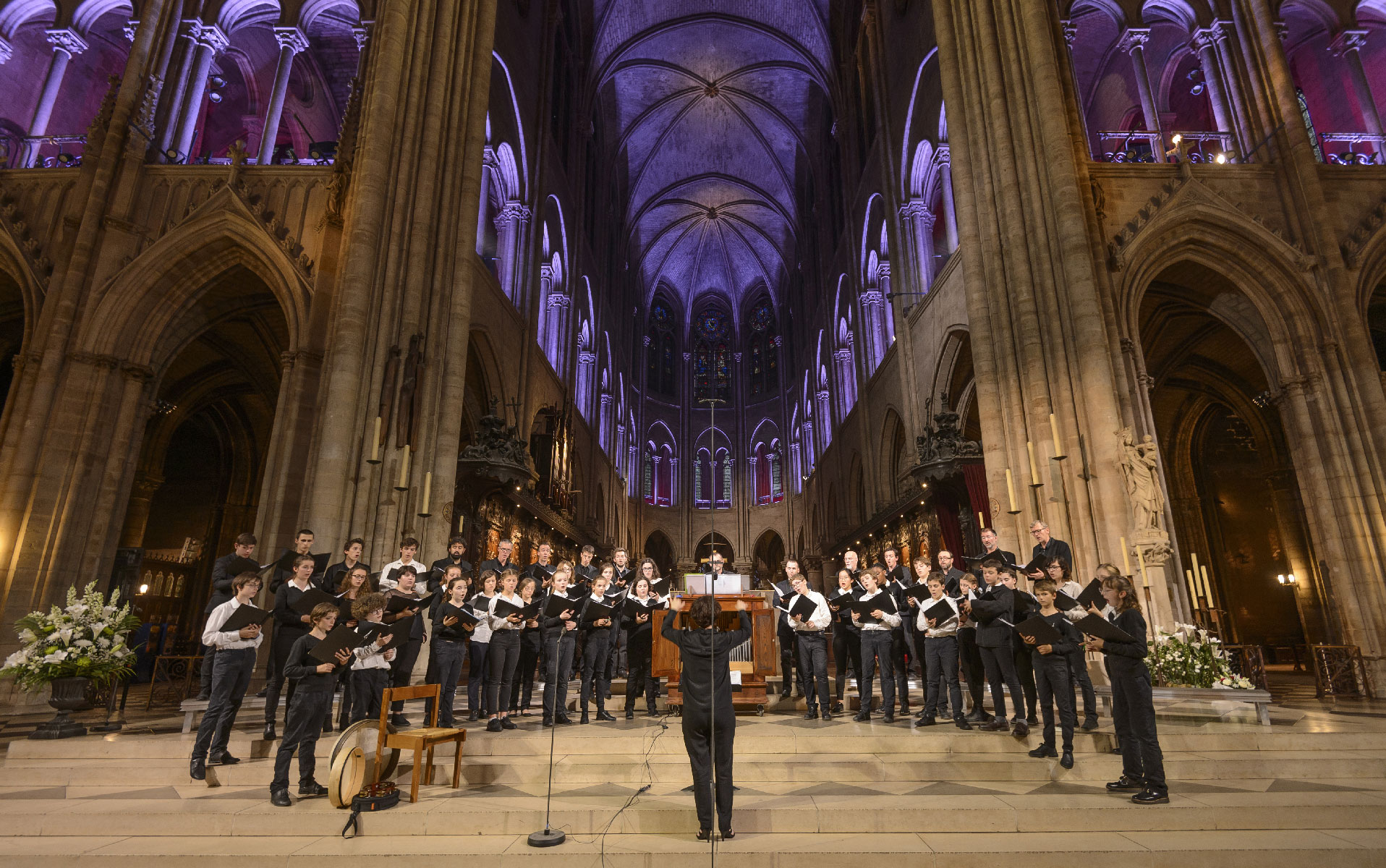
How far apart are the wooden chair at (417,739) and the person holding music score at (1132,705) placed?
458cm

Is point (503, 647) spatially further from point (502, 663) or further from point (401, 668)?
point (401, 668)

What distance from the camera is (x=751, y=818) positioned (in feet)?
14.8

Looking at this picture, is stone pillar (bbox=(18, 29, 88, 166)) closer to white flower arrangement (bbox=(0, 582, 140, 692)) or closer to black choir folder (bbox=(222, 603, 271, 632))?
white flower arrangement (bbox=(0, 582, 140, 692))

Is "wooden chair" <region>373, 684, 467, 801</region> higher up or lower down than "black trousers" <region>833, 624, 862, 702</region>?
lower down

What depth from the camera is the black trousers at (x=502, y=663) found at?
22.8 ft

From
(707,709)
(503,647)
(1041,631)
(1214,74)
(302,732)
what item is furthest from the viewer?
(1214,74)

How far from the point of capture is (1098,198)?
12195 mm

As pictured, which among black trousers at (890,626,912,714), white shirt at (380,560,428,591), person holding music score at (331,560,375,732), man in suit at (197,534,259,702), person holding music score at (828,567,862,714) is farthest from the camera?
black trousers at (890,626,912,714)

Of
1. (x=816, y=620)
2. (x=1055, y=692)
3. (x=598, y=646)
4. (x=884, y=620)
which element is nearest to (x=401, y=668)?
(x=598, y=646)

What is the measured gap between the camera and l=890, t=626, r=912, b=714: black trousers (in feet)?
25.3

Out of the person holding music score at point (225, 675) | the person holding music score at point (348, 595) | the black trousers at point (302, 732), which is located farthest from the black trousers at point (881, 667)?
the person holding music score at point (225, 675)

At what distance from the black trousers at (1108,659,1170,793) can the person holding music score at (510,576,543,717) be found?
5245 mm

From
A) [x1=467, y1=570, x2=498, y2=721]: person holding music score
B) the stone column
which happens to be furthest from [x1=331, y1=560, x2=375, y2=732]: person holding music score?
the stone column

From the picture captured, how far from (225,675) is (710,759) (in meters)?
3.70
